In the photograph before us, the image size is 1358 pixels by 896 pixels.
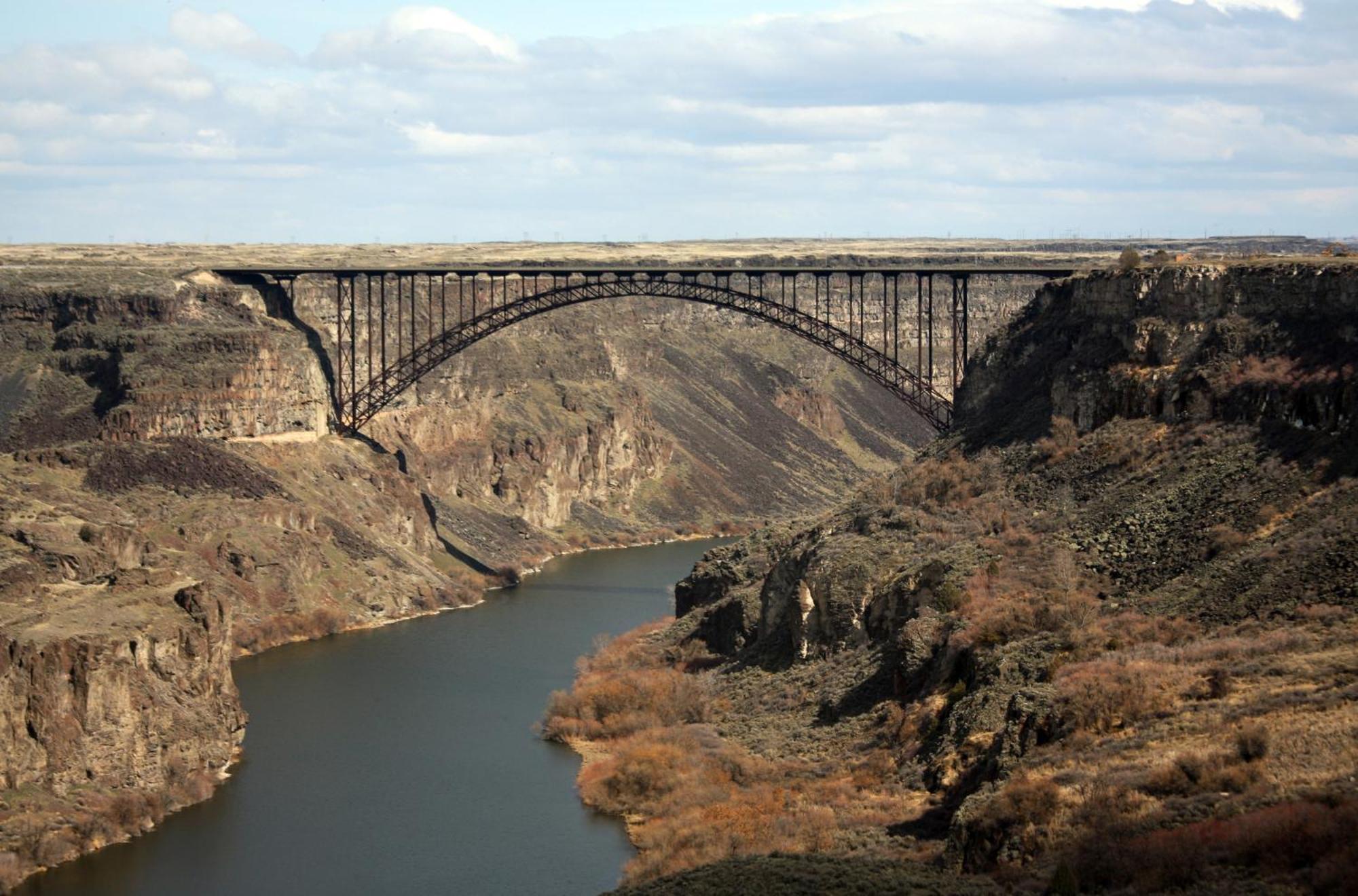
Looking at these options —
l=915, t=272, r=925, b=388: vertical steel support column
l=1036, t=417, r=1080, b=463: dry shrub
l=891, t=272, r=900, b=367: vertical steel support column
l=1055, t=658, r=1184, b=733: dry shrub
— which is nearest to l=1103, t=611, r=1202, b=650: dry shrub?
l=1055, t=658, r=1184, b=733: dry shrub

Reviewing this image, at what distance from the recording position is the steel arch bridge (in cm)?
8694

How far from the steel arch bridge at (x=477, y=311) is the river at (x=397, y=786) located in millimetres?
14418

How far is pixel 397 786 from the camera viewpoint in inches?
2272

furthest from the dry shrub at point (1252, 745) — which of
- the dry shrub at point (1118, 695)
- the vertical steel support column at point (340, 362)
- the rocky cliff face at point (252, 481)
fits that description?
the vertical steel support column at point (340, 362)

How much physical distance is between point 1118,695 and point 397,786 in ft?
78.3

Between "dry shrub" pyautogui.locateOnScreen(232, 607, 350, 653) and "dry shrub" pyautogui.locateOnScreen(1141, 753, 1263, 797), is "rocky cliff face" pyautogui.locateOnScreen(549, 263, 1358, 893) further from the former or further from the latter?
"dry shrub" pyautogui.locateOnScreen(232, 607, 350, 653)

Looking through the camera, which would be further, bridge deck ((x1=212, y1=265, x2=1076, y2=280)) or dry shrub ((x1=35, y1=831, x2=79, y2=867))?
bridge deck ((x1=212, y1=265, x2=1076, y2=280))

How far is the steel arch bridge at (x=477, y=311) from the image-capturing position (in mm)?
86938

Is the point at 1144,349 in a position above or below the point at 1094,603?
above

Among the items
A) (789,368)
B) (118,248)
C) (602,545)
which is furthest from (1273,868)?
(118,248)

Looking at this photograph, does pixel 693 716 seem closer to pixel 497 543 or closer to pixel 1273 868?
pixel 1273 868

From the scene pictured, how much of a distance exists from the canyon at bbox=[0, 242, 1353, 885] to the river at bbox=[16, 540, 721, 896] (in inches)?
68.1

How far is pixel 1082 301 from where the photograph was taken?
71.8m

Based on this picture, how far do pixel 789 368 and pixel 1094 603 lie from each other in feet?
346
